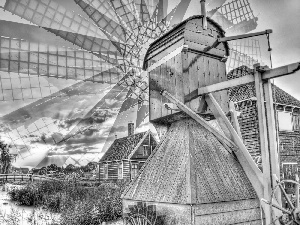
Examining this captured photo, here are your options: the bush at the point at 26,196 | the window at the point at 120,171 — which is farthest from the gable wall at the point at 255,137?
the window at the point at 120,171

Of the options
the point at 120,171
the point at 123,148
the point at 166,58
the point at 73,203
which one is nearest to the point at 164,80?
the point at 166,58

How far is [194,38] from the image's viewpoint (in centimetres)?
602

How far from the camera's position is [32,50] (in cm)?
1953

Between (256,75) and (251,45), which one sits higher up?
(251,45)

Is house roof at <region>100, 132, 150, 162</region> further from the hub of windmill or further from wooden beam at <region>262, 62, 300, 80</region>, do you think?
wooden beam at <region>262, 62, 300, 80</region>

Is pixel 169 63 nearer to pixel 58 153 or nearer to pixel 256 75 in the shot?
pixel 256 75

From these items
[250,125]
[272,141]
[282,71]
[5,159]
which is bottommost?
[5,159]

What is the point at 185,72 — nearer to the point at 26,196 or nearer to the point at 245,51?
the point at 26,196

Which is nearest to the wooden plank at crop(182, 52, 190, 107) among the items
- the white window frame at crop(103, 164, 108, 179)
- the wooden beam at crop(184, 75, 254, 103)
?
the wooden beam at crop(184, 75, 254, 103)

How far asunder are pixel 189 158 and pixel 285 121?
13243 millimetres

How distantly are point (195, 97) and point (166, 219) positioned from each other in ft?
7.92

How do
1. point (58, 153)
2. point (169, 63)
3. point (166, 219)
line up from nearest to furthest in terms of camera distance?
point (166, 219) → point (169, 63) → point (58, 153)

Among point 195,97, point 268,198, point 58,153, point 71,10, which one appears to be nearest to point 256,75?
point 195,97

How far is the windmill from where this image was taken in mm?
14938
